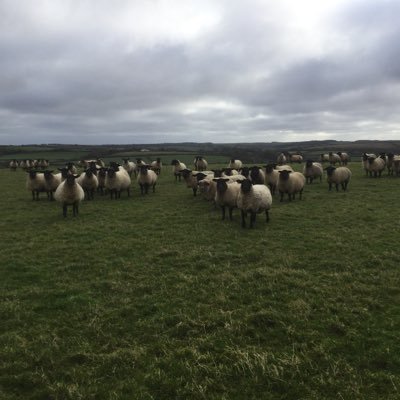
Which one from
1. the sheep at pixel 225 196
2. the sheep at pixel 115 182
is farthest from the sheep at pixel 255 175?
the sheep at pixel 115 182

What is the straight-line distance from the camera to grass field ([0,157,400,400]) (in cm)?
581

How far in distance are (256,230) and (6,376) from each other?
11.3 metres

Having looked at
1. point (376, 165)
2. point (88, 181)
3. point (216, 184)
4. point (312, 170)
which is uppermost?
point (376, 165)

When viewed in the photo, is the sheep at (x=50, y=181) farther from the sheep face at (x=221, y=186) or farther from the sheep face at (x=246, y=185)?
the sheep face at (x=246, y=185)

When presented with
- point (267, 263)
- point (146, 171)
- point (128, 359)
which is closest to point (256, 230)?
point (267, 263)

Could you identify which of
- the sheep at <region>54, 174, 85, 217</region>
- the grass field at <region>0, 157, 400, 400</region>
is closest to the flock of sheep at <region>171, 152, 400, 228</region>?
the grass field at <region>0, 157, 400, 400</region>

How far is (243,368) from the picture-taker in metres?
6.04

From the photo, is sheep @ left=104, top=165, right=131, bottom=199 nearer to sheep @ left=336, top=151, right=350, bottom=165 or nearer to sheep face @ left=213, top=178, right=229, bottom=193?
sheep face @ left=213, top=178, right=229, bottom=193

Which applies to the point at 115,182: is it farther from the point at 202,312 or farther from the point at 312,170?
the point at 202,312

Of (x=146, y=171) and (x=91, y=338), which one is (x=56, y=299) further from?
(x=146, y=171)

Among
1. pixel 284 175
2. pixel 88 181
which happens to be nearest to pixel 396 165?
pixel 284 175

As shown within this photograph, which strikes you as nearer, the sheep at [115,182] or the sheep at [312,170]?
the sheep at [115,182]

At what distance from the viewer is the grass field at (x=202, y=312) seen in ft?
19.1

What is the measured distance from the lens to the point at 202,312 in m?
8.12
